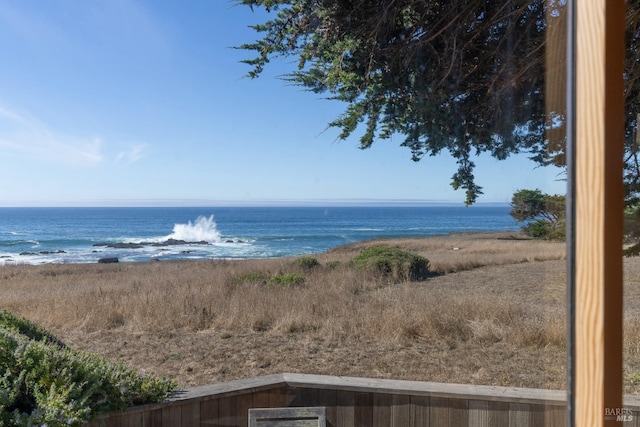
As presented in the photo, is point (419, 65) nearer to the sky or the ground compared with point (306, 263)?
nearer to the sky

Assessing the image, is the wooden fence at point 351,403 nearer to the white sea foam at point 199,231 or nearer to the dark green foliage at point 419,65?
the dark green foliage at point 419,65

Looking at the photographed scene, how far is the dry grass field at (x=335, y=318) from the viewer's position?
208cm

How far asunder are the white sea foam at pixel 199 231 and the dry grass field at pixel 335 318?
1.70 meters

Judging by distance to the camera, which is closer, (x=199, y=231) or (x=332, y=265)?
(x=332, y=265)

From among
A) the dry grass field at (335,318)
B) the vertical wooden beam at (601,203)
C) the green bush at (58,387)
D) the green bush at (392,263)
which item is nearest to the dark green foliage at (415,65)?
the dry grass field at (335,318)

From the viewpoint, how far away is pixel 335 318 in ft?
10.2

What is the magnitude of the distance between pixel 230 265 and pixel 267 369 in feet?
8.09

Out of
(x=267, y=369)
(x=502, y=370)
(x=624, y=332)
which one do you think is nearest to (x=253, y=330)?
(x=267, y=369)

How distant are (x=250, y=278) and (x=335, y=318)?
1.22 metres

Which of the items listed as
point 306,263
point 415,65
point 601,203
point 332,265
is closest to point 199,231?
point 306,263

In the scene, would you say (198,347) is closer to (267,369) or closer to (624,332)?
(267,369)

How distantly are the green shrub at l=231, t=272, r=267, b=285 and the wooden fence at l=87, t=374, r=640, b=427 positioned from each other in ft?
7.67

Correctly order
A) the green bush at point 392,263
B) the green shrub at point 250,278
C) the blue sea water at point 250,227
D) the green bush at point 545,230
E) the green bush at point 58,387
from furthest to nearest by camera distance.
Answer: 1. the green shrub at point 250,278
2. the green bush at point 392,263
3. the blue sea water at point 250,227
4. the green bush at point 58,387
5. the green bush at point 545,230

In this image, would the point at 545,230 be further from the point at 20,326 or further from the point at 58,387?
the point at 20,326
